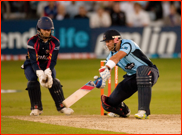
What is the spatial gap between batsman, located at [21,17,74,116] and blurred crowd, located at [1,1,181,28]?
34.2ft

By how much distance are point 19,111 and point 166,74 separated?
6.95m

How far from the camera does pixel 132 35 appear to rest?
1789 centimetres

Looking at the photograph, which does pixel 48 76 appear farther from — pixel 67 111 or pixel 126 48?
pixel 126 48

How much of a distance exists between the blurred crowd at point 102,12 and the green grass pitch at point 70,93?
2.43 meters

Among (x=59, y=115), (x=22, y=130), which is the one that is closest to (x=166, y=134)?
(x=22, y=130)

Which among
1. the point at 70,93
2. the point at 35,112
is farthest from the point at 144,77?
the point at 70,93

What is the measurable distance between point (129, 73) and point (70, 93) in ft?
11.0

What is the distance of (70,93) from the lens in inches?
408

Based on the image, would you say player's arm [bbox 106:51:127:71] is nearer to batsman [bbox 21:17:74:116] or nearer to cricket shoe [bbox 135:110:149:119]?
cricket shoe [bbox 135:110:149:119]

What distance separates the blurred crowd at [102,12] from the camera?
58.9 feet

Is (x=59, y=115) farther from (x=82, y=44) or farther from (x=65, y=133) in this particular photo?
(x=82, y=44)

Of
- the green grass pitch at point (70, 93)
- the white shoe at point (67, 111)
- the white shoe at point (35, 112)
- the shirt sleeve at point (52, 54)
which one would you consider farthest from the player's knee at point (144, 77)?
the white shoe at point (35, 112)

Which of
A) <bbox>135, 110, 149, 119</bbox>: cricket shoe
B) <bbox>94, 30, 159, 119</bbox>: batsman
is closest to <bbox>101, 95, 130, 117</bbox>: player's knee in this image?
<bbox>94, 30, 159, 119</bbox>: batsman

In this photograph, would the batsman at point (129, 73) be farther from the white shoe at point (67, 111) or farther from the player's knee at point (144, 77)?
the white shoe at point (67, 111)
